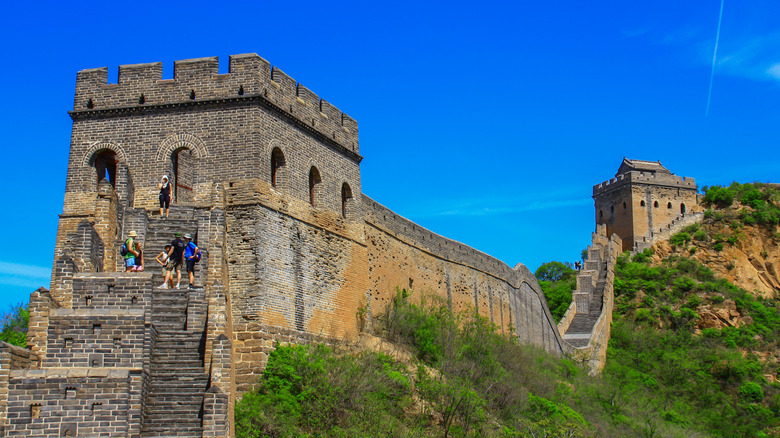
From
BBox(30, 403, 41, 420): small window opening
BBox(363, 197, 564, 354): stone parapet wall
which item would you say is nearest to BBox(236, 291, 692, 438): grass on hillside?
BBox(363, 197, 564, 354): stone parapet wall

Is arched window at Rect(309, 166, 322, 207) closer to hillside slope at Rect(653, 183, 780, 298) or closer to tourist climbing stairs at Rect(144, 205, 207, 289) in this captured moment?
tourist climbing stairs at Rect(144, 205, 207, 289)

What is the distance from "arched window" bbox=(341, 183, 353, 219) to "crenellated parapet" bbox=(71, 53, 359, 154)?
2418 mm

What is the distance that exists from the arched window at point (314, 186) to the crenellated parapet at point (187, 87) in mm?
1270

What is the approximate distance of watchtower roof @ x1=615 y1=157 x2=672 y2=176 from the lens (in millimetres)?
57531

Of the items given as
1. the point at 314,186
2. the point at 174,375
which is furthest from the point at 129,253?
the point at 314,186

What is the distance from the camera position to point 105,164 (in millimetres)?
22141

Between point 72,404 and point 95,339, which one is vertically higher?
point 95,339

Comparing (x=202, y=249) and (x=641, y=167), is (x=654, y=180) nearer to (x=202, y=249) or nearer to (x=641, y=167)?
(x=641, y=167)

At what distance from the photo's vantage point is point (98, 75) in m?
21.3

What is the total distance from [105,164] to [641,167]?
41901 millimetres

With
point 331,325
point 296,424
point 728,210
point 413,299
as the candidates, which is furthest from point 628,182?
point 296,424

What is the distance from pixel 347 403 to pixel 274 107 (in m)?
6.71

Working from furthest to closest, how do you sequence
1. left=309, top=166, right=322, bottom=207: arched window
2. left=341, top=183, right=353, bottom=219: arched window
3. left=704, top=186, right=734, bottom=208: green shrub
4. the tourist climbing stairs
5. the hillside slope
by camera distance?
left=704, top=186, right=734, bottom=208: green shrub
the hillside slope
left=341, top=183, right=353, bottom=219: arched window
left=309, top=166, right=322, bottom=207: arched window
the tourist climbing stairs

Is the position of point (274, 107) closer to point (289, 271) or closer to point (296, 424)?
point (289, 271)
